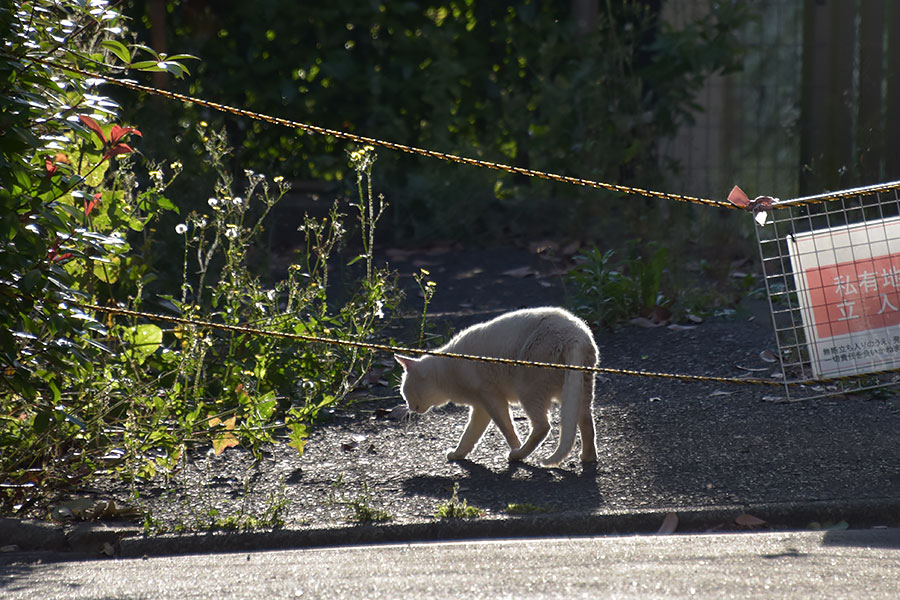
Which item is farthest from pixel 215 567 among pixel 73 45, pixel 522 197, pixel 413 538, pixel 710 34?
pixel 710 34

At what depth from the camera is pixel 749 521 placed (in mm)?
3506

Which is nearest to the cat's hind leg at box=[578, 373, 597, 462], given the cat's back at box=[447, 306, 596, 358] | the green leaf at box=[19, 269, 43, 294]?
the cat's back at box=[447, 306, 596, 358]

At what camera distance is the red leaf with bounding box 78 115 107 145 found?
3.82 meters

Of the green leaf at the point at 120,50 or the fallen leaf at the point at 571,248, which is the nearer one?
the green leaf at the point at 120,50

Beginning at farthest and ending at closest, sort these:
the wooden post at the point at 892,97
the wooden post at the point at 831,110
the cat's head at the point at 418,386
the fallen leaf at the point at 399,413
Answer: the wooden post at the point at 831,110 < the wooden post at the point at 892,97 < the fallen leaf at the point at 399,413 < the cat's head at the point at 418,386

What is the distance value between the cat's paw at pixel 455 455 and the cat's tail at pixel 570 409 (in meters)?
0.37

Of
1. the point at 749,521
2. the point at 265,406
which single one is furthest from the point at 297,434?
the point at 749,521

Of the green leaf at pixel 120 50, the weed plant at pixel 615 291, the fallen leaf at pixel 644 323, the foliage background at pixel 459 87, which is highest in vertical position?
the foliage background at pixel 459 87

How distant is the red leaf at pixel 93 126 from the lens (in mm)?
3816

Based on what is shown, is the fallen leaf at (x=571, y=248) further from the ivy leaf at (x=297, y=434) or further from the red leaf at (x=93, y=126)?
the red leaf at (x=93, y=126)

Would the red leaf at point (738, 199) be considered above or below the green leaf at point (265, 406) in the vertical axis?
above

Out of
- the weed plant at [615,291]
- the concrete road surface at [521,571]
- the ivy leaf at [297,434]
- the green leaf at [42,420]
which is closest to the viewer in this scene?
the concrete road surface at [521,571]

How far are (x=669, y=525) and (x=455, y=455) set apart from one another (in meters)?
1.14

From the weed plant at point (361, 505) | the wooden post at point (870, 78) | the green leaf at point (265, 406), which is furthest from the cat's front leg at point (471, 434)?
the wooden post at point (870, 78)
